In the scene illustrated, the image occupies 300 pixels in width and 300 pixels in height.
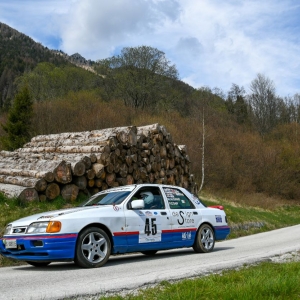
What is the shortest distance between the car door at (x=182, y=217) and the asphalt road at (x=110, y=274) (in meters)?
0.39

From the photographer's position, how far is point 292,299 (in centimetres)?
529

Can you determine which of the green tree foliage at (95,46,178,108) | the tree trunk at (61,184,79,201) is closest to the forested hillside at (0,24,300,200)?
the green tree foliage at (95,46,178,108)

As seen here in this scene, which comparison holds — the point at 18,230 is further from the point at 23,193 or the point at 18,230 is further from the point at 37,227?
the point at 23,193

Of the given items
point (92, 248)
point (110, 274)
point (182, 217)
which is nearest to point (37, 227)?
point (92, 248)

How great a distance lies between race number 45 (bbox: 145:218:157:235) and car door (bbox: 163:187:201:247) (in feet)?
1.92

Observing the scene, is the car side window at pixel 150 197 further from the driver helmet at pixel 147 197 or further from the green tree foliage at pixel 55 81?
the green tree foliage at pixel 55 81

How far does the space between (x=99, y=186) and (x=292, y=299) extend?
10.8 metres

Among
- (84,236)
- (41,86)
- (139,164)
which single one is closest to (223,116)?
(41,86)

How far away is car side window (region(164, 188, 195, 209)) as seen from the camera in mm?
10352

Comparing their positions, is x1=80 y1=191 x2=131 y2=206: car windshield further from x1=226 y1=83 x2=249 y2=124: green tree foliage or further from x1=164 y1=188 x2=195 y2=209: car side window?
x1=226 y1=83 x2=249 y2=124: green tree foliage

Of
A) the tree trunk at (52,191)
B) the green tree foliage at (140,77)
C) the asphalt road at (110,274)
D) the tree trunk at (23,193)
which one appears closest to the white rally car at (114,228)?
the asphalt road at (110,274)

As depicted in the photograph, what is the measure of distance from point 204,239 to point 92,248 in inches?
137

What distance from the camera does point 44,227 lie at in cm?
812

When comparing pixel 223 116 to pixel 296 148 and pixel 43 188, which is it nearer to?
pixel 296 148
